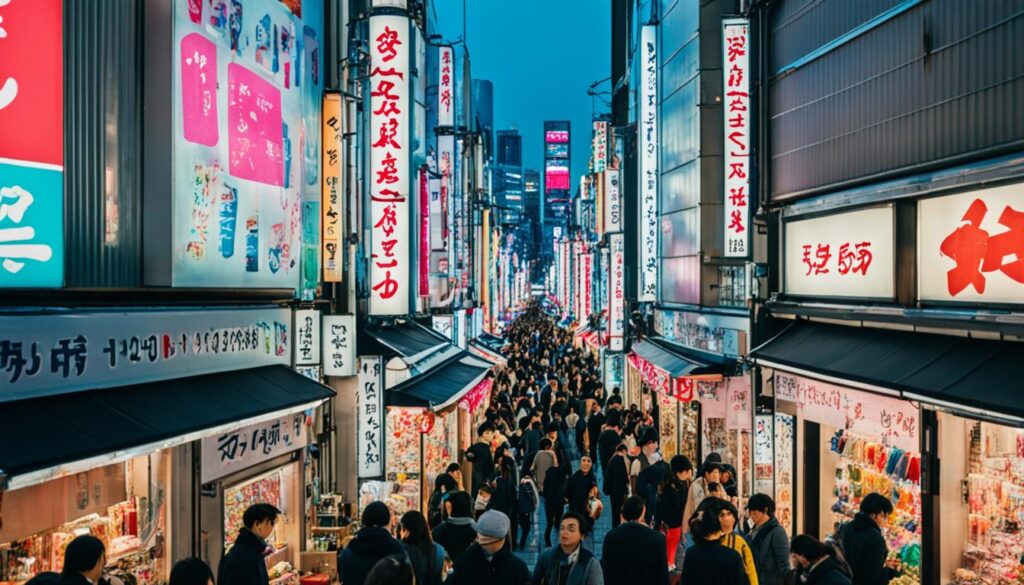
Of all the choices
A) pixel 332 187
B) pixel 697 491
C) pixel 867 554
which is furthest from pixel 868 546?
pixel 332 187

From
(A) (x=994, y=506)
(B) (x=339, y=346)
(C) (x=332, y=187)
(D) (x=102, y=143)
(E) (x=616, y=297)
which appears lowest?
(A) (x=994, y=506)

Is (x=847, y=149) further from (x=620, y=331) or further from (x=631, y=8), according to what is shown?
(x=631, y=8)

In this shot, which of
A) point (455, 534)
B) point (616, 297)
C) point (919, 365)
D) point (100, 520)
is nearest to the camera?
point (100, 520)

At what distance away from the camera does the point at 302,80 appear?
1452 centimetres

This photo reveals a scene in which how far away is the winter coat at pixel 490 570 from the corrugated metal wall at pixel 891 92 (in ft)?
20.8

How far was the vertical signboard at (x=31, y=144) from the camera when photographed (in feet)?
24.3

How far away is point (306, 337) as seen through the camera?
14.8 m

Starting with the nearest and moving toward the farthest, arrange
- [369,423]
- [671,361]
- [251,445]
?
[251,445], [369,423], [671,361]

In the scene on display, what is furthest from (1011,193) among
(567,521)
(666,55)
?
(666,55)

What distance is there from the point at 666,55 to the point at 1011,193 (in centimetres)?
1750

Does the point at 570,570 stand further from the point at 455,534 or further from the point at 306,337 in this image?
the point at 306,337

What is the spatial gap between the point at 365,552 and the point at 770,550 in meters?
3.79

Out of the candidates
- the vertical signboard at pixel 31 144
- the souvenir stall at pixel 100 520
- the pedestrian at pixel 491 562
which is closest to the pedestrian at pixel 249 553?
the souvenir stall at pixel 100 520

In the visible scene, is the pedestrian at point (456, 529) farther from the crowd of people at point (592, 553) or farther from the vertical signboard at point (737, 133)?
the vertical signboard at point (737, 133)
